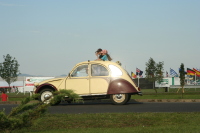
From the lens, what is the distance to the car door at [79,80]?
48.7ft

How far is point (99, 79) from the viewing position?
14.8 meters

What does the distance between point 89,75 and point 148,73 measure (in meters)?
43.5

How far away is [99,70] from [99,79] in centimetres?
39

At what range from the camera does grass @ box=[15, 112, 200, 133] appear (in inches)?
290

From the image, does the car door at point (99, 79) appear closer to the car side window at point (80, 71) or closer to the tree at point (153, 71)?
the car side window at point (80, 71)

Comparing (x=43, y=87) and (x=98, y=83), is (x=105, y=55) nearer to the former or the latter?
(x=98, y=83)

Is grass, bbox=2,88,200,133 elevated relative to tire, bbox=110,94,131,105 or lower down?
lower down

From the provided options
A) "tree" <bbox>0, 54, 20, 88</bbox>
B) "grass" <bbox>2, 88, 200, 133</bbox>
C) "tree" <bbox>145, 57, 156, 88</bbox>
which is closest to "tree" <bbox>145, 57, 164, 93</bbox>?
"tree" <bbox>145, 57, 156, 88</bbox>

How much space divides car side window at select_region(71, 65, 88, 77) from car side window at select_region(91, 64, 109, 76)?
0.29m

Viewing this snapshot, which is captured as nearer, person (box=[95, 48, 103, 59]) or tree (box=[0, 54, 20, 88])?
person (box=[95, 48, 103, 59])

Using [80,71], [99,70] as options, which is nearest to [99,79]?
[99,70]

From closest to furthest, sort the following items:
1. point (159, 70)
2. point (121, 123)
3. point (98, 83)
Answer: point (121, 123)
point (98, 83)
point (159, 70)

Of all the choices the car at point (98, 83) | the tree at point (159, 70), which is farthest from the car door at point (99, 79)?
the tree at point (159, 70)

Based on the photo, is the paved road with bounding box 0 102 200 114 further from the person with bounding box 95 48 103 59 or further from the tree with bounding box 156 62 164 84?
the tree with bounding box 156 62 164 84
